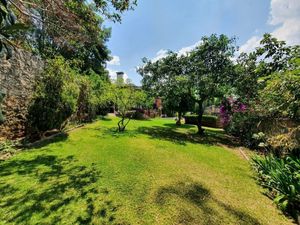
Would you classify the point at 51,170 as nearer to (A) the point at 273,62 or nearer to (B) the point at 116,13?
(B) the point at 116,13

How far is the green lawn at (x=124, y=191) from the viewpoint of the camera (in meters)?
3.31

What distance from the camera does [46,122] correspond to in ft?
25.5

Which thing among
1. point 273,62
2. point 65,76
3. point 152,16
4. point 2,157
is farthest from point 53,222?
point 152,16

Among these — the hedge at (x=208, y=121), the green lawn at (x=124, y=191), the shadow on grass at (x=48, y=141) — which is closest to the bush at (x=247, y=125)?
the green lawn at (x=124, y=191)

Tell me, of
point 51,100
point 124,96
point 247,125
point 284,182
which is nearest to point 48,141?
point 51,100

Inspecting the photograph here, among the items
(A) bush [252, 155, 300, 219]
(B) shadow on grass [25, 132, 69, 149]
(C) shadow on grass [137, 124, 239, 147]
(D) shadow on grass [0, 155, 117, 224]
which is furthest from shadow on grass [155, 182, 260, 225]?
(C) shadow on grass [137, 124, 239, 147]

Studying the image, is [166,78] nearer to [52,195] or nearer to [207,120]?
[207,120]

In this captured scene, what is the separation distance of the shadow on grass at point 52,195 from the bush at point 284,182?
383 cm

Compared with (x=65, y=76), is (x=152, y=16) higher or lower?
higher

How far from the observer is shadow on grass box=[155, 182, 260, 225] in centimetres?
343

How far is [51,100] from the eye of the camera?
26.1 ft

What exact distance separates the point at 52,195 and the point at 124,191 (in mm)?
1546

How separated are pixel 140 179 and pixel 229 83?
988 centimetres

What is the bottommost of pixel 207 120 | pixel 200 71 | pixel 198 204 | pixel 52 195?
pixel 198 204
